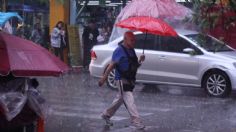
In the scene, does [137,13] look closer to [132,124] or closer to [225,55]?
[132,124]

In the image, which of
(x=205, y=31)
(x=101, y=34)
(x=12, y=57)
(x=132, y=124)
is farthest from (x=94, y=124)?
(x=101, y=34)

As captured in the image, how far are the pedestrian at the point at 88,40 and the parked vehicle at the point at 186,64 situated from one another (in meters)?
7.18

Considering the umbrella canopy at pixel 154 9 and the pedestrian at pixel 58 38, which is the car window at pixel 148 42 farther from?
the pedestrian at pixel 58 38

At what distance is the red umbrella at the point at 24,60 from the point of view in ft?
21.3

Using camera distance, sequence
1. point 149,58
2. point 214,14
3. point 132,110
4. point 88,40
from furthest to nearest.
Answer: point 88,40 → point 149,58 → point 132,110 → point 214,14

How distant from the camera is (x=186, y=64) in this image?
1605 cm

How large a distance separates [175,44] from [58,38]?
8216 mm

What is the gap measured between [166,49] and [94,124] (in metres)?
5.40

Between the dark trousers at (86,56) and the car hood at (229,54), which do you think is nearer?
the car hood at (229,54)

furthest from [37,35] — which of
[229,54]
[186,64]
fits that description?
[229,54]

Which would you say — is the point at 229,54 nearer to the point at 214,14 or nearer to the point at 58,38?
the point at 58,38

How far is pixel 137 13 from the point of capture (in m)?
11.4

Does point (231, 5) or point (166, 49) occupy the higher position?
point (231, 5)

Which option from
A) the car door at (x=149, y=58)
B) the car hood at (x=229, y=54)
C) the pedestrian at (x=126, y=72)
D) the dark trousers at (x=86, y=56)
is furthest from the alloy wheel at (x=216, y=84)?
the dark trousers at (x=86, y=56)
